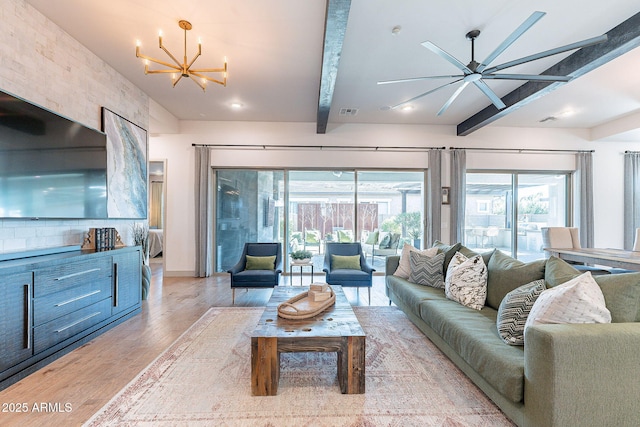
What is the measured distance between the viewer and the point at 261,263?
14.1ft

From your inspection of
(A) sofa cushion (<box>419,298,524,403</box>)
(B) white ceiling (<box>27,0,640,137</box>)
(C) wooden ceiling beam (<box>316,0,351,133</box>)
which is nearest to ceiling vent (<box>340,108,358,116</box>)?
(B) white ceiling (<box>27,0,640,137</box>)

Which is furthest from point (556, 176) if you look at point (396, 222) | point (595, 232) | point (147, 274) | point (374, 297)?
point (147, 274)

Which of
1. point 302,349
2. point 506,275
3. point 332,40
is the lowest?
point 302,349

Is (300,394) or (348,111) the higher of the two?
(348,111)

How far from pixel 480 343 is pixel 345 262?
8.30ft

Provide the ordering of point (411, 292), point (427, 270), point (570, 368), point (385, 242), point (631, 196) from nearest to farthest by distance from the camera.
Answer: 1. point (570, 368)
2. point (411, 292)
3. point (427, 270)
4. point (631, 196)
5. point (385, 242)

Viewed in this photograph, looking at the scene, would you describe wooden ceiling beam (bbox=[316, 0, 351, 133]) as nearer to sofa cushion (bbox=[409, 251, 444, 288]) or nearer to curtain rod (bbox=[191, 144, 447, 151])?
curtain rod (bbox=[191, 144, 447, 151])

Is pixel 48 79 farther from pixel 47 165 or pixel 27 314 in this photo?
pixel 27 314

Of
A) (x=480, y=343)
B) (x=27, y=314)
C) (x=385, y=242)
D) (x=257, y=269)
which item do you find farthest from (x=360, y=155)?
(x=27, y=314)

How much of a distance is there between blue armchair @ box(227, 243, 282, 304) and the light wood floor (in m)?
0.29

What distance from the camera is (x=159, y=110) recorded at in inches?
192

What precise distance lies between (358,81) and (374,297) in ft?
10.1

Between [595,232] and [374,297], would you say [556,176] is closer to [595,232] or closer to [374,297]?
[595,232]

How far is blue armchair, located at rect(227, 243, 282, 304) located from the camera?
3877 mm
